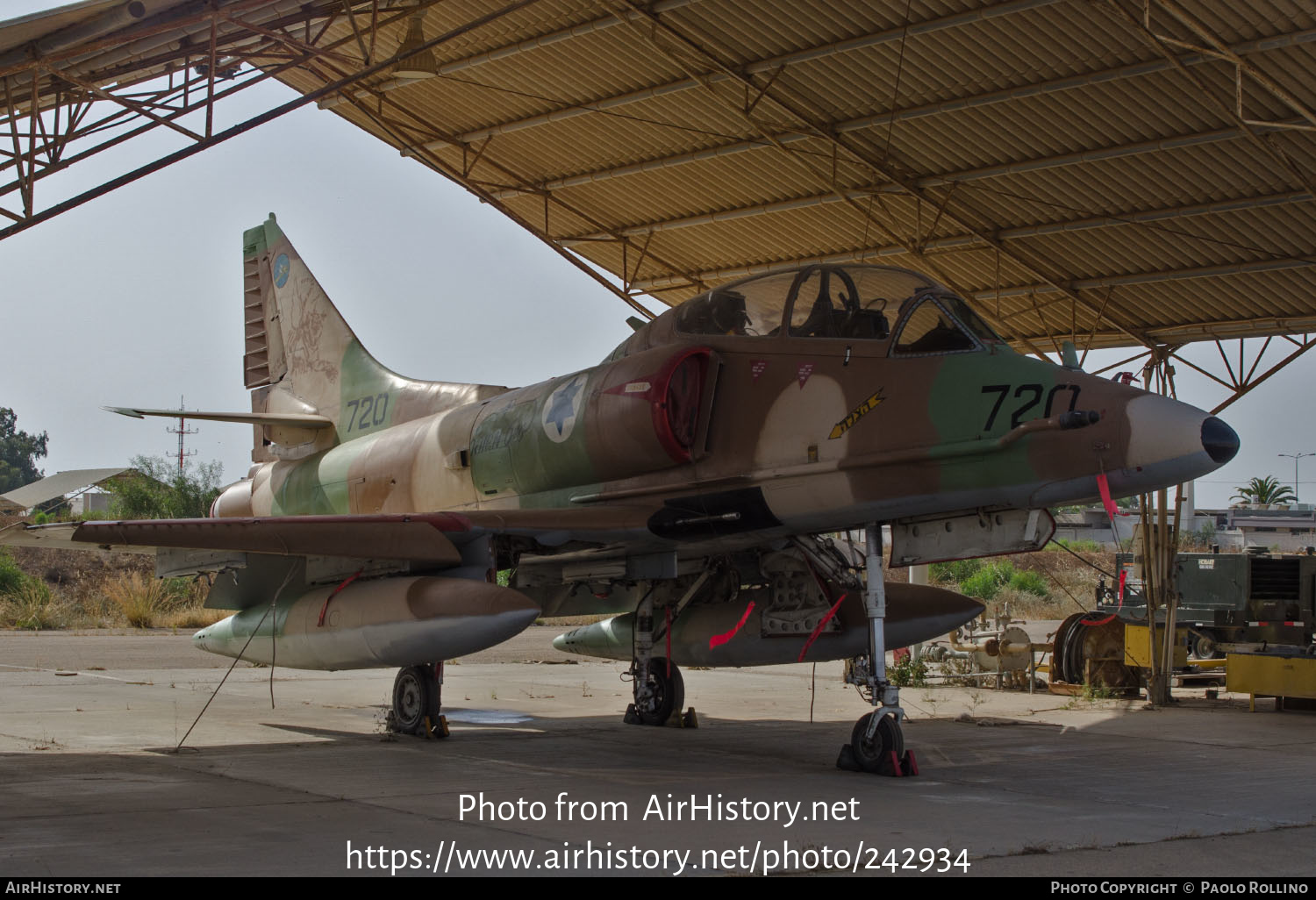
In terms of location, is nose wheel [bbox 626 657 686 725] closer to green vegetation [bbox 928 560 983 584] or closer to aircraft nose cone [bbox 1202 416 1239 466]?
aircraft nose cone [bbox 1202 416 1239 466]

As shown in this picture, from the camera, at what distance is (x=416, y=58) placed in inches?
625

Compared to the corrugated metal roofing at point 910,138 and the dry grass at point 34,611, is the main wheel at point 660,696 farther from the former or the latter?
the dry grass at point 34,611

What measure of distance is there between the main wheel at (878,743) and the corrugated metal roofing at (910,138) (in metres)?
8.18

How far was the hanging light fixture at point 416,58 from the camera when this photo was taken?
48.5 feet

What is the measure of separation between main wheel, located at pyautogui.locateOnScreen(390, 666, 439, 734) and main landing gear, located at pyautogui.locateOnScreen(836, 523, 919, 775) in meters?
3.65

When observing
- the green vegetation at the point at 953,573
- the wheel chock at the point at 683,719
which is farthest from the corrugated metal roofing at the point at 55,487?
the wheel chock at the point at 683,719

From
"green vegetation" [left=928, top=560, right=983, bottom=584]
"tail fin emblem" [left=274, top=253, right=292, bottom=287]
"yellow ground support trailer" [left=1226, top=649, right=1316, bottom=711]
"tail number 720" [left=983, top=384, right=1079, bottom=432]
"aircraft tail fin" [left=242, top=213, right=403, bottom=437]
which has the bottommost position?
"yellow ground support trailer" [left=1226, top=649, right=1316, bottom=711]

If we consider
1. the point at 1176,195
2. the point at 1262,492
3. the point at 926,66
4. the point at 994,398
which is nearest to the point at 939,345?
the point at 994,398

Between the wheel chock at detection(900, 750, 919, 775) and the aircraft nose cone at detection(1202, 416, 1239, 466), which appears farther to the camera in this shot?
the wheel chock at detection(900, 750, 919, 775)

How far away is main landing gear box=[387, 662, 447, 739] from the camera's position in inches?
411

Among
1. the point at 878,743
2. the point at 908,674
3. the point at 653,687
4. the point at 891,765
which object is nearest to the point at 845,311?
the point at 878,743

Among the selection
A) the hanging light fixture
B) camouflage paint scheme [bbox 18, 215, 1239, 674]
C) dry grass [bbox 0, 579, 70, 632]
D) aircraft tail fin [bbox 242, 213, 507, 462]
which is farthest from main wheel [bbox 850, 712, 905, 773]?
dry grass [bbox 0, 579, 70, 632]

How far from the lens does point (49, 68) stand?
1118 cm

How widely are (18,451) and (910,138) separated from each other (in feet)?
387
